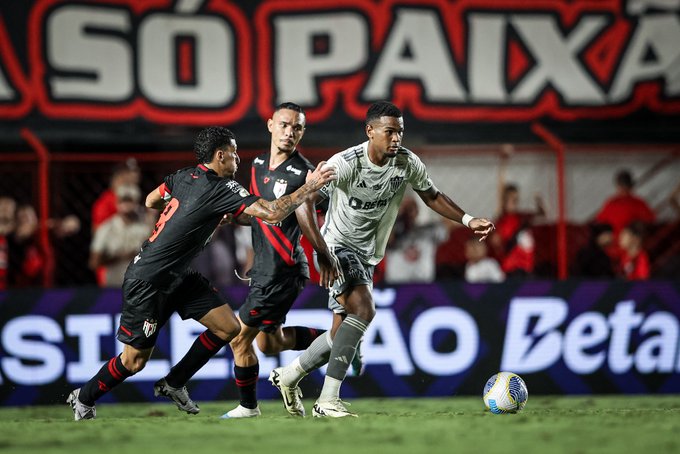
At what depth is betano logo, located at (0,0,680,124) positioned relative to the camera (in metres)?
12.0

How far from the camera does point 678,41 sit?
12867 mm

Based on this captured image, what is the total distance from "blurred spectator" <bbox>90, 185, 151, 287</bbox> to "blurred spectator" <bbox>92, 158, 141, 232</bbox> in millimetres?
102

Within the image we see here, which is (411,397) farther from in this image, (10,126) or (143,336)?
(10,126)

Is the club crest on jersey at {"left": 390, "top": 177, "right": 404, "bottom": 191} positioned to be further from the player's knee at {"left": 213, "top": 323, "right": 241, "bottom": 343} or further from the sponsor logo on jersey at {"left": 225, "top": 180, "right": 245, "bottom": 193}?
the player's knee at {"left": 213, "top": 323, "right": 241, "bottom": 343}

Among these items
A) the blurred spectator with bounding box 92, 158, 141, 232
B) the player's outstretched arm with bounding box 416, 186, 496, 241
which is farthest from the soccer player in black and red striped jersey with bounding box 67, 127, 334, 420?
the blurred spectator with bounding box 92, 158, 141, 232

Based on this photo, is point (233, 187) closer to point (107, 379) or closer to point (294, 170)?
point (294, 170)

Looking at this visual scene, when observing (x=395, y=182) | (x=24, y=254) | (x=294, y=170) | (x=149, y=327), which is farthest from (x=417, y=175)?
(x=24, y=254)

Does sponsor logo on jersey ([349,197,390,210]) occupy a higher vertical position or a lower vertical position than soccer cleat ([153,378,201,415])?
higher

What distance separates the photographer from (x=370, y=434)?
6199mm

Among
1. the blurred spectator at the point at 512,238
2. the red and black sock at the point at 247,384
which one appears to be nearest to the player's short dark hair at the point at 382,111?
the red and black sock at the point at 247,384

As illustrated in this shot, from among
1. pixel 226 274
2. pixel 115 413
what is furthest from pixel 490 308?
pixel 115 413

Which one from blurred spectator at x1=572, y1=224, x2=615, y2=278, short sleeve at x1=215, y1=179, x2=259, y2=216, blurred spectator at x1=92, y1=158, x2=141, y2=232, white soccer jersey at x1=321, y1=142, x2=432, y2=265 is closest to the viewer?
short sleeve at x1=215, y1=179, x2=259, y2=216

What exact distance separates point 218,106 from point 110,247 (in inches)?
90.3

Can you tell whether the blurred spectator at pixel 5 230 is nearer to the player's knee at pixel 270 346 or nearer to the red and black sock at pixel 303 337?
the player's knee at pixel 270 346
